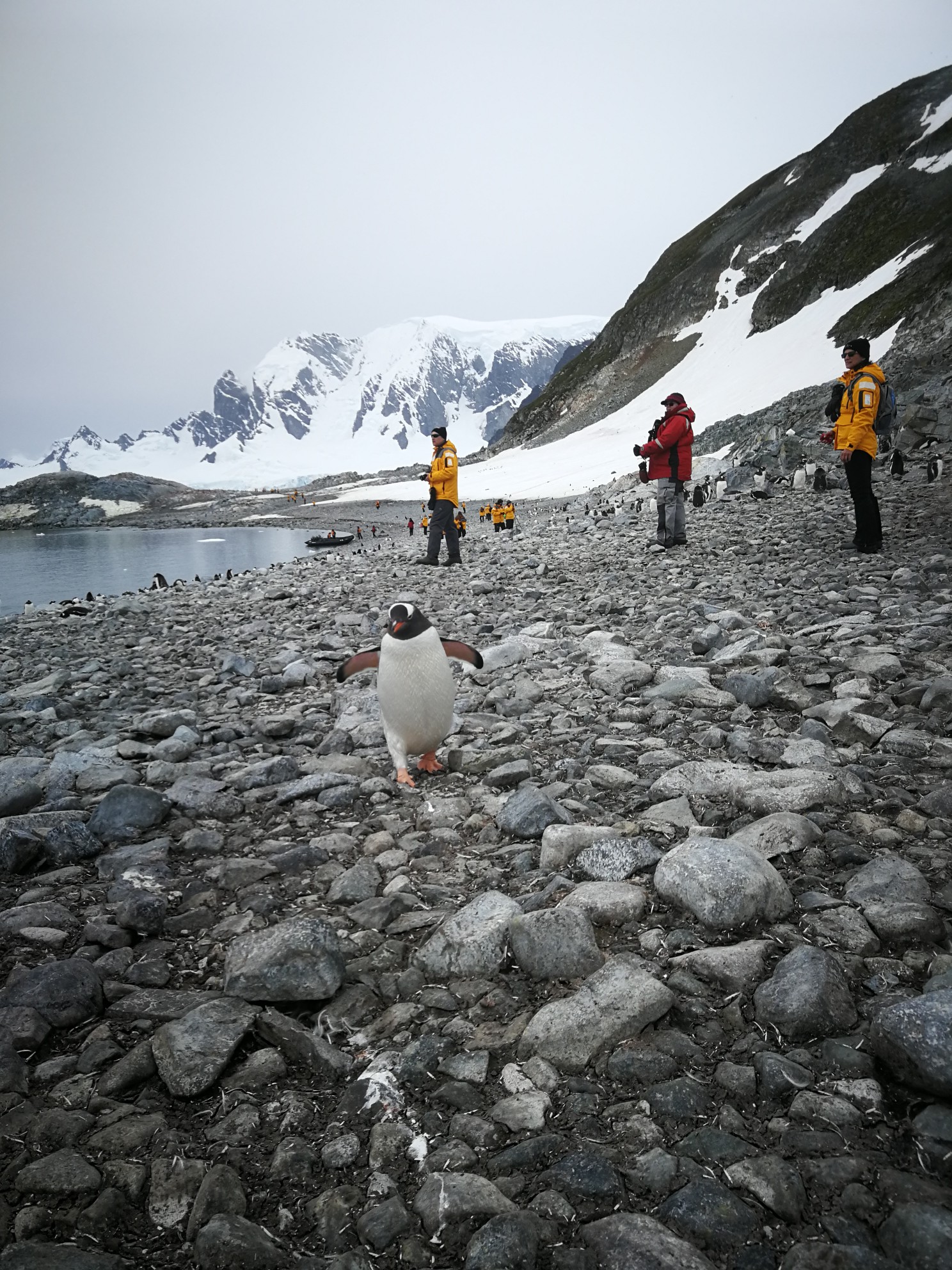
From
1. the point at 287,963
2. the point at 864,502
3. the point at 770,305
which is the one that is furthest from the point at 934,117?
the point at 287,963

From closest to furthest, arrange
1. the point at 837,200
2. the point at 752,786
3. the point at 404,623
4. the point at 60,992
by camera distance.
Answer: the point at 60,992 < the point at 752,786 < the point at 404,623 < the point at 837,200

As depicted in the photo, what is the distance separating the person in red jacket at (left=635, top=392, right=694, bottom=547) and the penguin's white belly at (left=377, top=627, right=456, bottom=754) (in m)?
7.47

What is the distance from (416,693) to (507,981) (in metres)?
2.18

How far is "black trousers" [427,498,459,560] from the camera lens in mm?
13258

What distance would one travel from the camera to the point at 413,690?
4.31m

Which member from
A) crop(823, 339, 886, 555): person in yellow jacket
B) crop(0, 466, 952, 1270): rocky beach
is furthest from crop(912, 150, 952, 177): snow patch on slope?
crop(0, 466, 952, 1270): rocky beach

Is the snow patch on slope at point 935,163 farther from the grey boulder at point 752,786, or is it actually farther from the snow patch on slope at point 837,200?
the grey boulder at point 752,786

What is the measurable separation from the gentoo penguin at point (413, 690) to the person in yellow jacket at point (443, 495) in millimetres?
7798

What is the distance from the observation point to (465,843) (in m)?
3.37

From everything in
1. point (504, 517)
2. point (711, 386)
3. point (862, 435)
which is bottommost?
point (504, 517)

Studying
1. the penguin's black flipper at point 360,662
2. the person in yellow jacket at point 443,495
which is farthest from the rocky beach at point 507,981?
the person in yellow jacket at point 443,495

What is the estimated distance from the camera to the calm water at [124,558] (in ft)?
76.7

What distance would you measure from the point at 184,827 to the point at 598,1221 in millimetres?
2867

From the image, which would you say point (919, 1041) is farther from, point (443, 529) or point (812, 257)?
point (812, 257)
